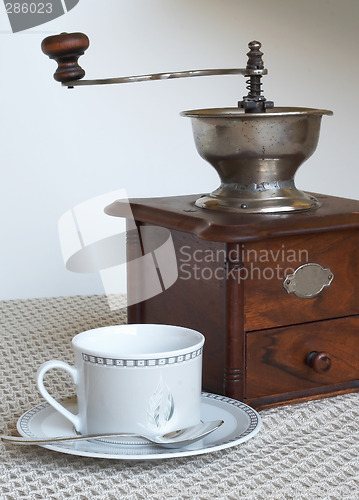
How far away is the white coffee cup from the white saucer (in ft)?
0.05

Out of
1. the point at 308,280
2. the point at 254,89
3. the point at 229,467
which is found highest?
the point at 254,89

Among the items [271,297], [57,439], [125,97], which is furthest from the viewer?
[125,97]

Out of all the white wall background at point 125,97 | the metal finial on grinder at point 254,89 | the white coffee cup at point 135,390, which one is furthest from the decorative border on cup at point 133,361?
the white wall background at point 125,97

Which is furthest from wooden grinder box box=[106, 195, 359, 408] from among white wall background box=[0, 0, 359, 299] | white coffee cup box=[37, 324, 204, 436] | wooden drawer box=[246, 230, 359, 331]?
white wall background box=[0, 0, 359, 299]

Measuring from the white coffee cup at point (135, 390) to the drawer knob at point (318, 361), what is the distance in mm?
179

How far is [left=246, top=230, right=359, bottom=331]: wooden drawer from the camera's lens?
789mm

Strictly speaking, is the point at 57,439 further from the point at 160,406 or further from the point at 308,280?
the point at 308,280

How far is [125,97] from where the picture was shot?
155 centimetres

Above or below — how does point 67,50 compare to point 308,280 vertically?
above

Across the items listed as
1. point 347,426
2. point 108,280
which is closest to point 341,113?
point 108,280

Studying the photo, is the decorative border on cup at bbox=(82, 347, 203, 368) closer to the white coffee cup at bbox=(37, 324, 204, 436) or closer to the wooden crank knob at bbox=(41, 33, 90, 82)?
the white coffee cup at bbox=(37, 324, 204, 436)

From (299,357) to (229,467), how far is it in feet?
0.67

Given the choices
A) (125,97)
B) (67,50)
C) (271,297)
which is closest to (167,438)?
(271,297)

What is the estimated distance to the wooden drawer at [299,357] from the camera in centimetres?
80
